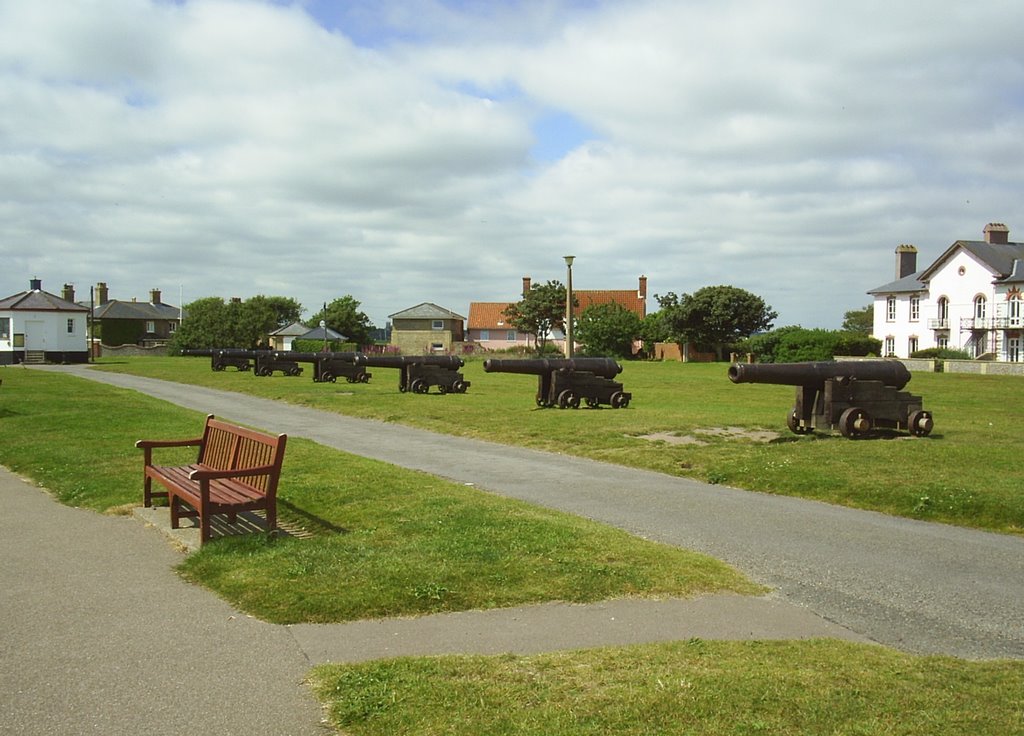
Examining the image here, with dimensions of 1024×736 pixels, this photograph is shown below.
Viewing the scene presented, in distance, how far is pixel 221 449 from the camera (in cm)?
905

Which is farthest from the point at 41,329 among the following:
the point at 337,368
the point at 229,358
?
the point at 337,368

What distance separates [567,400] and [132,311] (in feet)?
274

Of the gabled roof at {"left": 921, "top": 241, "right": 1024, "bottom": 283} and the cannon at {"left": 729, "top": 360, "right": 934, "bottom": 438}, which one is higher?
the gabled roof at {"left": 921, "top": 241, "right": 1024, "bottom": 283}

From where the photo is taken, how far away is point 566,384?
79.3 feet

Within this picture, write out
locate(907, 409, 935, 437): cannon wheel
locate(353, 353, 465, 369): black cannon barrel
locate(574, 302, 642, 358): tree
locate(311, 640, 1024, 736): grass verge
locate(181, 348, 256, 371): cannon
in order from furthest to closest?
locate(574, 302, 642, 358): tree, locate(181, 348, 256, 371): cannon, locate(353, 353, 465, 369): black cannon barrel, locate(907, 409, 935, 437): cannon wheel, locate(311, 640, 1024, 736): grass verge

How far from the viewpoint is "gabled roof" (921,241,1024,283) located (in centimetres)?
6158

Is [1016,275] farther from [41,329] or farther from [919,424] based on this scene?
[41,329]

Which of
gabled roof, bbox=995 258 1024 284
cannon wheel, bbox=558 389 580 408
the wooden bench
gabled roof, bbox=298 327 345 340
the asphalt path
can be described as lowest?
the asphalt path

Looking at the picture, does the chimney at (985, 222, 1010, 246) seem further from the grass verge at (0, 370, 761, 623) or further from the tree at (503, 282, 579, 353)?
the grass verge at (0, 370, 761, 623)

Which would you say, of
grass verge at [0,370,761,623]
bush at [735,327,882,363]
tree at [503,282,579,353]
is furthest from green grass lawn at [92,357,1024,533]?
tree at [503,282,579,353]

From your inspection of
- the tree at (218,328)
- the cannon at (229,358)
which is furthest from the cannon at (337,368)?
A: the tree at (218,328)

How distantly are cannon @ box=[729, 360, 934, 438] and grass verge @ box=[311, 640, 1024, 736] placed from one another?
11.3 m

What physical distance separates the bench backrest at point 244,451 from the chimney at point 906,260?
7244 centimetres

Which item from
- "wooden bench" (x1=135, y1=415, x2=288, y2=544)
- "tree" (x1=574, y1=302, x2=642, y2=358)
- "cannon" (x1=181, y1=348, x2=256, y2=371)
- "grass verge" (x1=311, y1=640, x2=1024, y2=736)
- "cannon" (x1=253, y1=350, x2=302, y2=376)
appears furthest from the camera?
"tree" (x1=574, y1=302, x2=642, y2=358)
